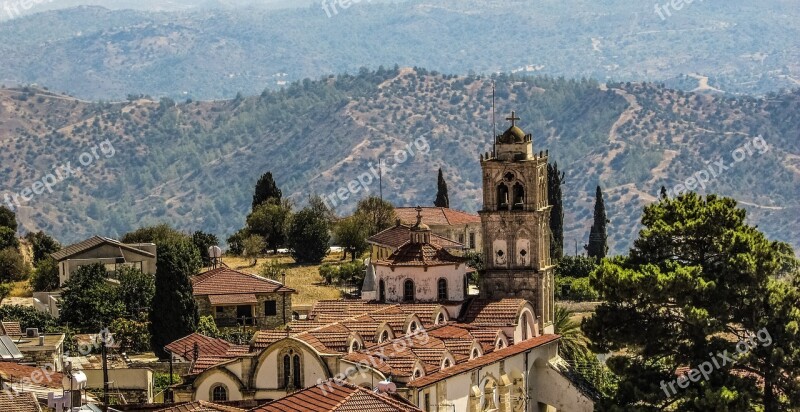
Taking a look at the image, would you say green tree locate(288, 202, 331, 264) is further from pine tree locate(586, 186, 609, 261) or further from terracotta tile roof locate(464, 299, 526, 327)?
terracotta tile roof locate(464, 299, 526, 327)

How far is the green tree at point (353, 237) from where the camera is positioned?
440ft

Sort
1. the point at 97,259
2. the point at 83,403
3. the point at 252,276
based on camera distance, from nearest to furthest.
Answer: the point at 83,403 → the point at 252,276 → the point at 97,259

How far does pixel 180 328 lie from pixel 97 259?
2377 centimetres

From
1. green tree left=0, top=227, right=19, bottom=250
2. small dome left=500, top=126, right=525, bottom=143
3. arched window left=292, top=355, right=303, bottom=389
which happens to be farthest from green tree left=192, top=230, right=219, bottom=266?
arched window left=292, top=355, right=303, bottom=389

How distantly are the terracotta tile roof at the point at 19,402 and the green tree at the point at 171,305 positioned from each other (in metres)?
31.9

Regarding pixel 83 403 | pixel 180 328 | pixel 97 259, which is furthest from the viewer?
pixel 97 259

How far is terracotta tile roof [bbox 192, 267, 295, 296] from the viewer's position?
102625 mm

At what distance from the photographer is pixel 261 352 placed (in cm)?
7094

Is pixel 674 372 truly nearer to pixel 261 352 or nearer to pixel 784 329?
pixel 784 329

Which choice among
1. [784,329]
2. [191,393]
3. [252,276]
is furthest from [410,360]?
[252,276]

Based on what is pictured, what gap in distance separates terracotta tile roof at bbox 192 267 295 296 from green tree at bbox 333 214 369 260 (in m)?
28.8

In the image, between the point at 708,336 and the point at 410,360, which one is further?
the point at 708,336

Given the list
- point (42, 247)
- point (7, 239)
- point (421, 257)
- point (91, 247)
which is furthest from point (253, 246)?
point (421, 257)

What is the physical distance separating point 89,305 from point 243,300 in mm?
8149
